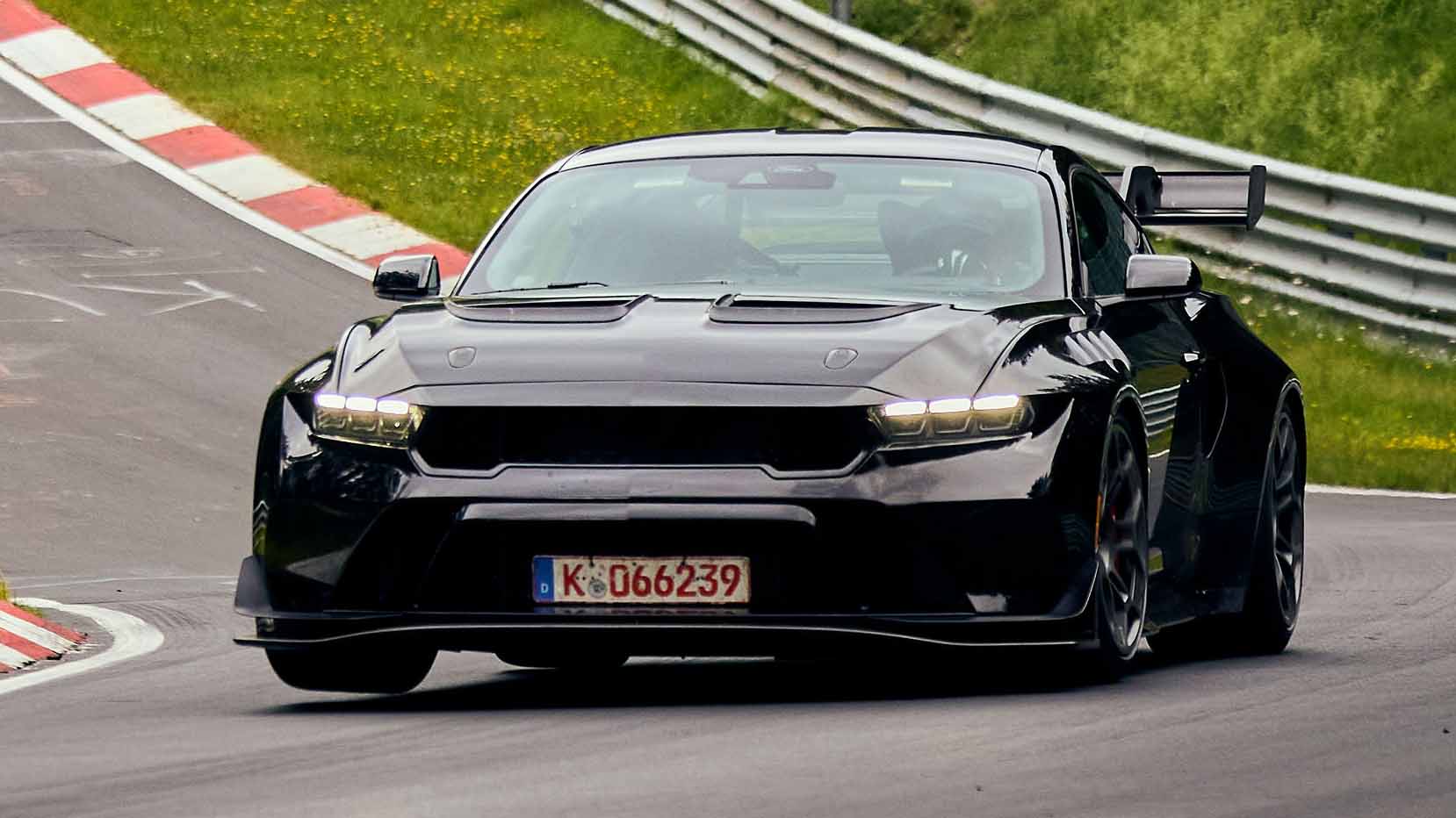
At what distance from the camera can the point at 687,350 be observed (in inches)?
282

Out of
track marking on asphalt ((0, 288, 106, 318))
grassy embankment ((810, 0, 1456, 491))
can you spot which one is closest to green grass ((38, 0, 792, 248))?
grassy embankment ((810, 0, 1456, 491))

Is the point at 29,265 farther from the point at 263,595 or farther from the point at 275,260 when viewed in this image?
the point at 263,595

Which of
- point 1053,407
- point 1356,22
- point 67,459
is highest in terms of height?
point 1356,22

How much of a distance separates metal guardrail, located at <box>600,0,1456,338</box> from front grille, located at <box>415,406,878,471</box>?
10677mm

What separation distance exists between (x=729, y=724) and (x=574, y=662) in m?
1.83

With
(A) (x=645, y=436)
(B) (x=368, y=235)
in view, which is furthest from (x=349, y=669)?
(B) (x=368, y=235)

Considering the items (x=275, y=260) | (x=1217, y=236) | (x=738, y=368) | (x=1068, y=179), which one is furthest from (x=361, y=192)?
(x=738, y=368)

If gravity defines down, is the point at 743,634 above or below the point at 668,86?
below

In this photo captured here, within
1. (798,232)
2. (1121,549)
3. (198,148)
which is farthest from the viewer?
(198,148)

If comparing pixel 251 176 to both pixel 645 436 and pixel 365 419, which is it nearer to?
pixel 365 419

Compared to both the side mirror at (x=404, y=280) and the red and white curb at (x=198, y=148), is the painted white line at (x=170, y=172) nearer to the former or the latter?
the red and white curb at (x=198, y=148)

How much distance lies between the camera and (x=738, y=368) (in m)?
7.07

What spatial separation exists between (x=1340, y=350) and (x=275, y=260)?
643 cm

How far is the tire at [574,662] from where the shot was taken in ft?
27.6
